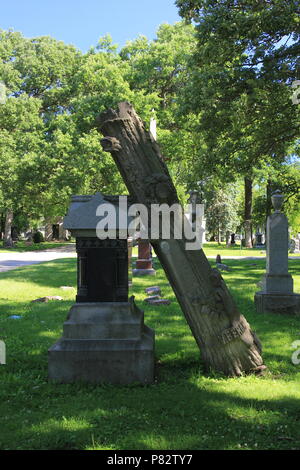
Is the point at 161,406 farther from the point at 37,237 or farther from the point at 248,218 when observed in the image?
the point at 37,237

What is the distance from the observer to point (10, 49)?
37.7 m

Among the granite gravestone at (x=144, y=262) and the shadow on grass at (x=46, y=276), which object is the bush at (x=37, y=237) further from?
the granite gravestone at (x=144, y=262)

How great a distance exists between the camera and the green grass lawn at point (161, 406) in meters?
3.74

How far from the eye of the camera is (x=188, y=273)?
17.9 feet

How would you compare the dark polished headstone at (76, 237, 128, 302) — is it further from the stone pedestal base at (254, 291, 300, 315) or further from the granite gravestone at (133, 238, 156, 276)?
the granite gravestone at (133, 238, 156, 276)

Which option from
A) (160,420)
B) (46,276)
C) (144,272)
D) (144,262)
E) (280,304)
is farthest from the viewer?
(144,262)

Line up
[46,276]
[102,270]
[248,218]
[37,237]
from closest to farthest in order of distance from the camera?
[102,270], [46,276], [248,218], [37,237]

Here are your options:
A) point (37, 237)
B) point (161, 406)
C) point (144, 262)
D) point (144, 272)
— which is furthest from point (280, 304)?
point (37, 237)

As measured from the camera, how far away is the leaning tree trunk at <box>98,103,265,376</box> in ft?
17.6

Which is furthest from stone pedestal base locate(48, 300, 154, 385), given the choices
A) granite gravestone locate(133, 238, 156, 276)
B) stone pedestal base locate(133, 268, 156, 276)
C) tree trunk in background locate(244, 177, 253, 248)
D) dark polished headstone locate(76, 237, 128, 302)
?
tree trunk in background locate(244, 177, 253, 248)

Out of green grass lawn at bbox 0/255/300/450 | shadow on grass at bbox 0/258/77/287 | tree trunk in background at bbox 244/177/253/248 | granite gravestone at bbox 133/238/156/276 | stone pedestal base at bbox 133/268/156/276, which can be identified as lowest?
green grass lawn at bbox 0/255/300/450

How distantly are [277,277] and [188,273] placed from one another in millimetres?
5606

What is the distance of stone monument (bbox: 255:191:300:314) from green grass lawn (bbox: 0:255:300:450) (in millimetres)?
2260

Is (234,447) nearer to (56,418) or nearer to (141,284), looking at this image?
(56,418)
